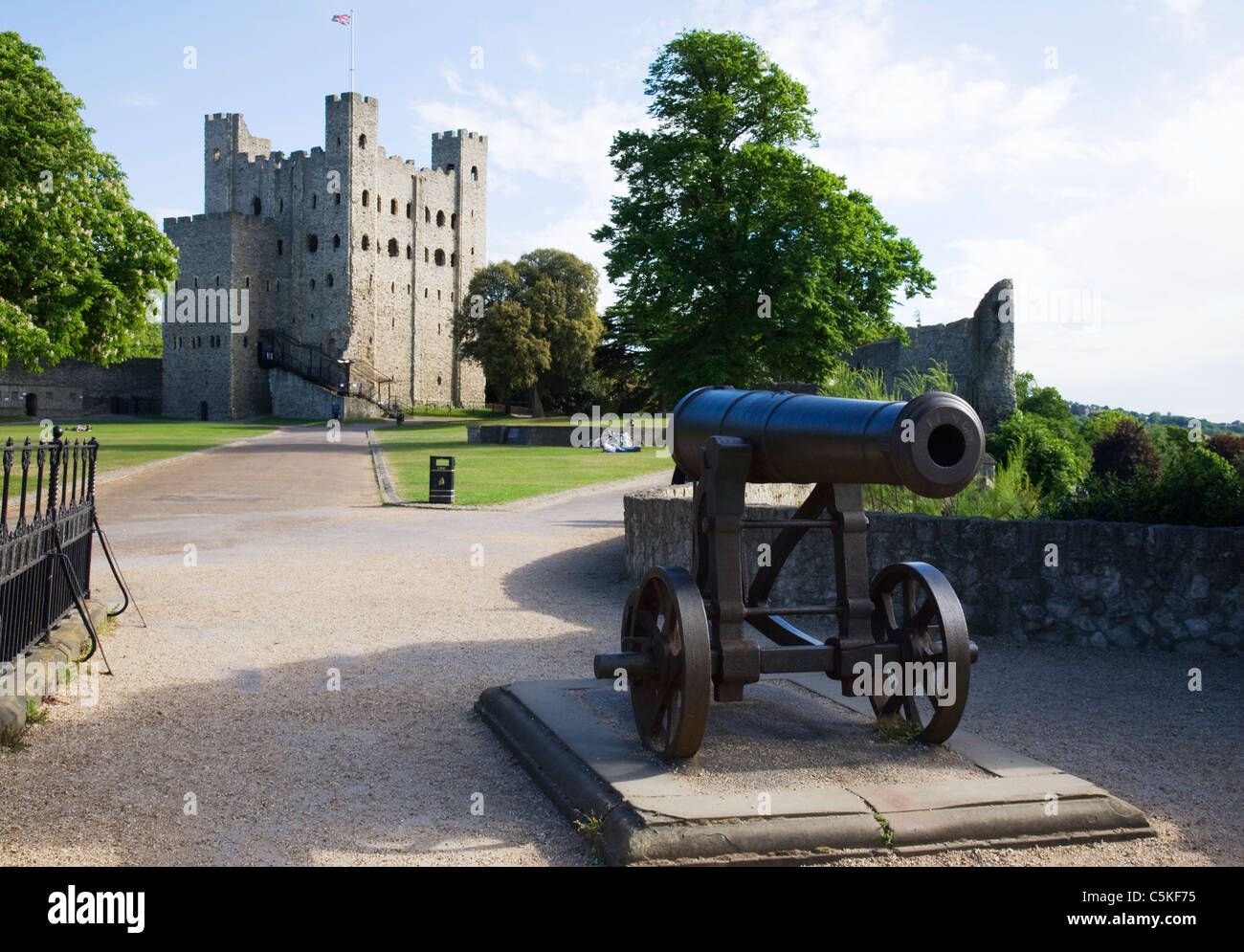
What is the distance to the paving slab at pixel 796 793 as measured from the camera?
3.73 metres

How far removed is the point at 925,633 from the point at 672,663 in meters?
1.17

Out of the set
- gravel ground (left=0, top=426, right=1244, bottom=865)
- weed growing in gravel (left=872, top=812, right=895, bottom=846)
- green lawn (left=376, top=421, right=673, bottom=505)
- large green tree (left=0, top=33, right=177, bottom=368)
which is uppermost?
large green tree (left=0, top=33, right=177, bottom=368)

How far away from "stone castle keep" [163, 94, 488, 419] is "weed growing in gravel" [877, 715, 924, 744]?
61.1 meters

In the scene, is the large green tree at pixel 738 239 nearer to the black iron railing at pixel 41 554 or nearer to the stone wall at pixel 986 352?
the stone wall at pixel 986 352

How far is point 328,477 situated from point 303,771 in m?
19.8

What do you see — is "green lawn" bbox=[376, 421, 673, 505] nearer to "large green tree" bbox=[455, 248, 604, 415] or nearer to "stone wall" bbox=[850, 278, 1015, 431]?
"stone wall" bbox=[850, 278, 1015, 431]

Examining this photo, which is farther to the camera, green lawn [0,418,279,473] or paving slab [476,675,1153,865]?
green lawn [0,418,279,473]

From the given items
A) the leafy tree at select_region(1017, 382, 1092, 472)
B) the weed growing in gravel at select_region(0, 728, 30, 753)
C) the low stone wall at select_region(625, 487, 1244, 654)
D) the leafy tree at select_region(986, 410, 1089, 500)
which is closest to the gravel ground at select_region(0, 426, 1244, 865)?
the weed growing in gravel at select_region(0, 728, 30, 753)

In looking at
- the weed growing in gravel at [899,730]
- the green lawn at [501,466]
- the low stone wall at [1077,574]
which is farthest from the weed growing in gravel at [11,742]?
the green lawn at [501,466]

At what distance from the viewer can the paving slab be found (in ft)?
12.3

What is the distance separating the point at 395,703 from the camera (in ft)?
19.5

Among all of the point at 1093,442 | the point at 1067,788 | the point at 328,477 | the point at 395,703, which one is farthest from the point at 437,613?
the point at 1093,442

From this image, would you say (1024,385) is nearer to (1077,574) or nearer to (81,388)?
(1077,574)
